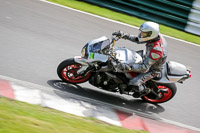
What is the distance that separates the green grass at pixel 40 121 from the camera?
14.5 feet

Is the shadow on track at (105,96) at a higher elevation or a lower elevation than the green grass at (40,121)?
lower

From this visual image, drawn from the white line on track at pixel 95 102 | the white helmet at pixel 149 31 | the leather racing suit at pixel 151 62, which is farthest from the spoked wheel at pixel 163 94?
the white helmet at pixel 149 31

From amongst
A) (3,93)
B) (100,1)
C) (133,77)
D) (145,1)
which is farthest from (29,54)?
(145,1)

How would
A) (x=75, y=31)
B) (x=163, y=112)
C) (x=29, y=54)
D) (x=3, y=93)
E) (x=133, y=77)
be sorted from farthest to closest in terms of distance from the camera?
(x=75, y=31) → (x=29, y=54) → (x=163, y=112) → (x=133, y=77) → (x=3, y=93)

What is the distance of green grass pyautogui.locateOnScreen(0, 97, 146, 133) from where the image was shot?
4.43 metres

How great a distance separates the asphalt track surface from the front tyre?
194 millimetres

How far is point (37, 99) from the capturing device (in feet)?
19.1

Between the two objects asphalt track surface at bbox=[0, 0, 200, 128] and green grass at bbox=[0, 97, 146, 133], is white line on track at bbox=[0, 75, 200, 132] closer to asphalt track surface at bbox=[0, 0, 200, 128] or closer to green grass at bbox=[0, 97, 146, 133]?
asphalt track surface at bbox=[0, 0, 200, 128]

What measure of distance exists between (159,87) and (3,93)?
318 centimetres

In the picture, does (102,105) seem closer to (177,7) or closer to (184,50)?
(184,50)

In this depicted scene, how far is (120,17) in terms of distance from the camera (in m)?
11.1

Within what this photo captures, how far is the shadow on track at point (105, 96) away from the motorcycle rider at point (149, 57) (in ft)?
1.74

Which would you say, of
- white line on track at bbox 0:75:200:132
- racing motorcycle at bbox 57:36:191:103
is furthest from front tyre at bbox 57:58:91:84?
white line on track at bbox 0:75:200:132

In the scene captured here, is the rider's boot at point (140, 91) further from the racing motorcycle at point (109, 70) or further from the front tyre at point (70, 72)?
the front tyre at point (70, 72)
